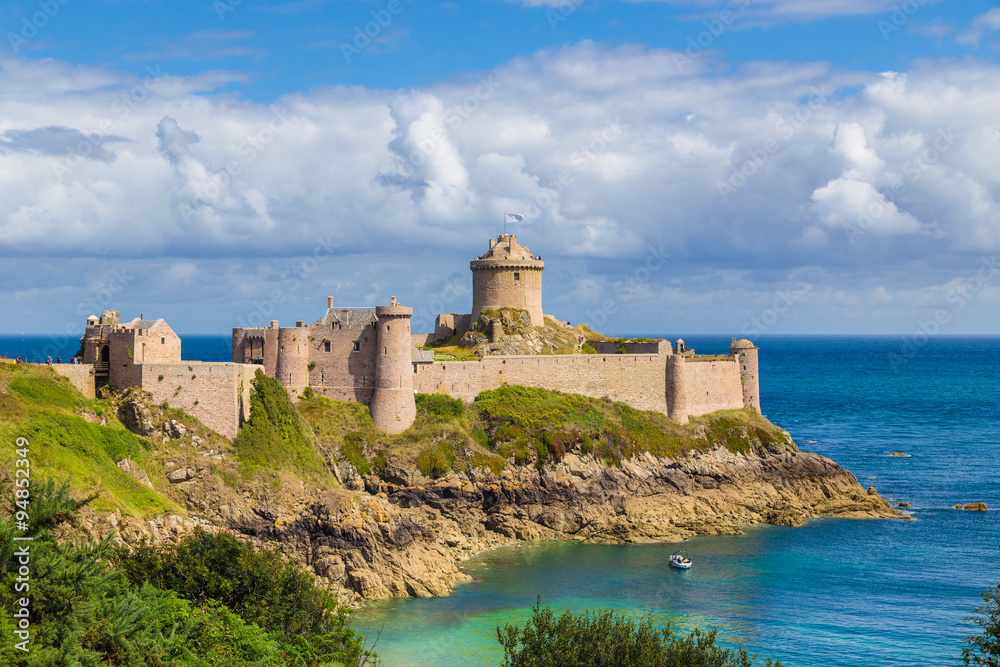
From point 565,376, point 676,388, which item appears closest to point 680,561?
point 565,376

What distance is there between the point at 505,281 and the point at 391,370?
1853 centimetres

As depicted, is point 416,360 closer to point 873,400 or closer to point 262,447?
point 262,447

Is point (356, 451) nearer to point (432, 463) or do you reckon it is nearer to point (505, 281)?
point (432, 463)

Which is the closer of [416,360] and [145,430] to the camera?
[145,430]

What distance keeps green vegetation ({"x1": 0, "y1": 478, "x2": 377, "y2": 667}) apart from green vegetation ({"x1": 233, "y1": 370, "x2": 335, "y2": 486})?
52.3 feet

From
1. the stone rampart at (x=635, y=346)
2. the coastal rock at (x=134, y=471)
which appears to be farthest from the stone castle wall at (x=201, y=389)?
the stone rampart at (x=635, y=346)

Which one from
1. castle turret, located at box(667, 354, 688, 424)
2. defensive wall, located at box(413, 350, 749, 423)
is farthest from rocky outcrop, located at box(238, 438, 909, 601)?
defensive wall, located at box(413, 350, 749, 423)

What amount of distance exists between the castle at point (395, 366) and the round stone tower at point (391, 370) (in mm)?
66

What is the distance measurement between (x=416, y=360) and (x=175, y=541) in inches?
1058

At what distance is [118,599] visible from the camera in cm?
2680

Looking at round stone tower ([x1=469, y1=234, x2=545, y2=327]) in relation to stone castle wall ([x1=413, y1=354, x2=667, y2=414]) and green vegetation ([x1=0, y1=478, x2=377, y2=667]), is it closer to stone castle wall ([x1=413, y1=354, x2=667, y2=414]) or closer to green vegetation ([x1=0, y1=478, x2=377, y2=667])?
stone castle wall ([x1=413, y1=354, x2=667, y2=414])

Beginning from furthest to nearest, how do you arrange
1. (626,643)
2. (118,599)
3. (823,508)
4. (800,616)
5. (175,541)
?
(823,508)
(800,616)
(175,541)
(626,643)
(118,599)

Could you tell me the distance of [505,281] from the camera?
78562 mm

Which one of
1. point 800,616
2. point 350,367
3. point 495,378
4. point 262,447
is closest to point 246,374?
point 262,447
